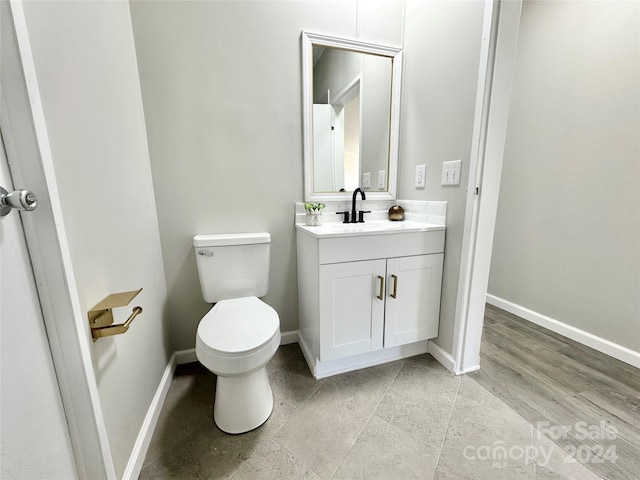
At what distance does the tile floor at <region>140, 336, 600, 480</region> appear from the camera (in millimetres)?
972

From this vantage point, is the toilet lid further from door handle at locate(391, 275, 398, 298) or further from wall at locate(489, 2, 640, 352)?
wall at locate(489, 2, 640, 352)

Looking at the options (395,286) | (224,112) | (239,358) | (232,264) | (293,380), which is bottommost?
(293,380)

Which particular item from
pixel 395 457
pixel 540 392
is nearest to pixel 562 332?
pixel 540 392

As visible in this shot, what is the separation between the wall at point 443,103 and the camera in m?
1.25

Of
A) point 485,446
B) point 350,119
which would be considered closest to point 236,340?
point 485,446

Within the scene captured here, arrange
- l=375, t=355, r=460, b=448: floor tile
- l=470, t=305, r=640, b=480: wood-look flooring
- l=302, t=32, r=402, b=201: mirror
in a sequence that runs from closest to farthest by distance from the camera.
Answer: l=470, t=305, r=640, b=480: wood-look flooring → l=375, t=355, r=460, b=448: floor tile → l=302, t=32, r=402, b=201: mirror

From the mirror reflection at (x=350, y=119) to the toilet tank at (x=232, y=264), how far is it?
0.55 m

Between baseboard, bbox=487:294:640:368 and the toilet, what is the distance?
2038 mm

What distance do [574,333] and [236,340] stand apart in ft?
7.27

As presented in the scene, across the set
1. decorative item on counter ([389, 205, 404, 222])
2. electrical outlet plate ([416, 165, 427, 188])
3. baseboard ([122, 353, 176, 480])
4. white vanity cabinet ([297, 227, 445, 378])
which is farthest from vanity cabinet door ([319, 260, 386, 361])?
baseboard ([122, 353, 176, 480])

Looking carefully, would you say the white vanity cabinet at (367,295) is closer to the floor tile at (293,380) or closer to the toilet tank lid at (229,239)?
the floor tile at (293,380)

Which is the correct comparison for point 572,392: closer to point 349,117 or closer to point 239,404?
point 239,404

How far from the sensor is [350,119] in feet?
5.64

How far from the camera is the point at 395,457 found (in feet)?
3.34
